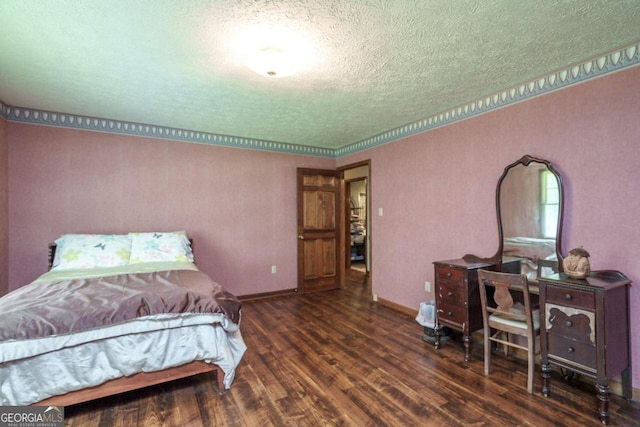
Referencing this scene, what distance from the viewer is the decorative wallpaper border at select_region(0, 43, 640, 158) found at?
2201 millimetres

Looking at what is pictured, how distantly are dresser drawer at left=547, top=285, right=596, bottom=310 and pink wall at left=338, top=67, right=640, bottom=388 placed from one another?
467 mm

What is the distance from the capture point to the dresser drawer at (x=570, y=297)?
1.91 metres

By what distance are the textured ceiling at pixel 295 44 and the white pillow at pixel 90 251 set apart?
1.40 m

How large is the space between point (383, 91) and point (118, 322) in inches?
108

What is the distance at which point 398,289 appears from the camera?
3992 mm

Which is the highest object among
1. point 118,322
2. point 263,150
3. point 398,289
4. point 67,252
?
point 263,150

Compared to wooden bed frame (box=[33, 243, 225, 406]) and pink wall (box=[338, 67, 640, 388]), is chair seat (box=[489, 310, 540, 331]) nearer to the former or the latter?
pink wall (box=[338, 67, 640, 388])

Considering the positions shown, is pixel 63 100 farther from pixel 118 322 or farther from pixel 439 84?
pixel 439 84

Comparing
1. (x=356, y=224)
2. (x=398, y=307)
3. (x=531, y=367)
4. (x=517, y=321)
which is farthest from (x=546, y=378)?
(x=356, y=224)

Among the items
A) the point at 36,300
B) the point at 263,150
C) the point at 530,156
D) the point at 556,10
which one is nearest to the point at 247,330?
the point at 36,300

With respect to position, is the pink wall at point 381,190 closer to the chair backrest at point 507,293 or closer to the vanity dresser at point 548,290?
the vanity dresser at point 548,290

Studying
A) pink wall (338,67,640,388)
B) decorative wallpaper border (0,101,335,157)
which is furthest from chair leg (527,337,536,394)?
decorative wallpaper border (0,101,335,157)

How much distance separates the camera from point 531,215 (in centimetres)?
260

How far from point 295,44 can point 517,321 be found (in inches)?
101
